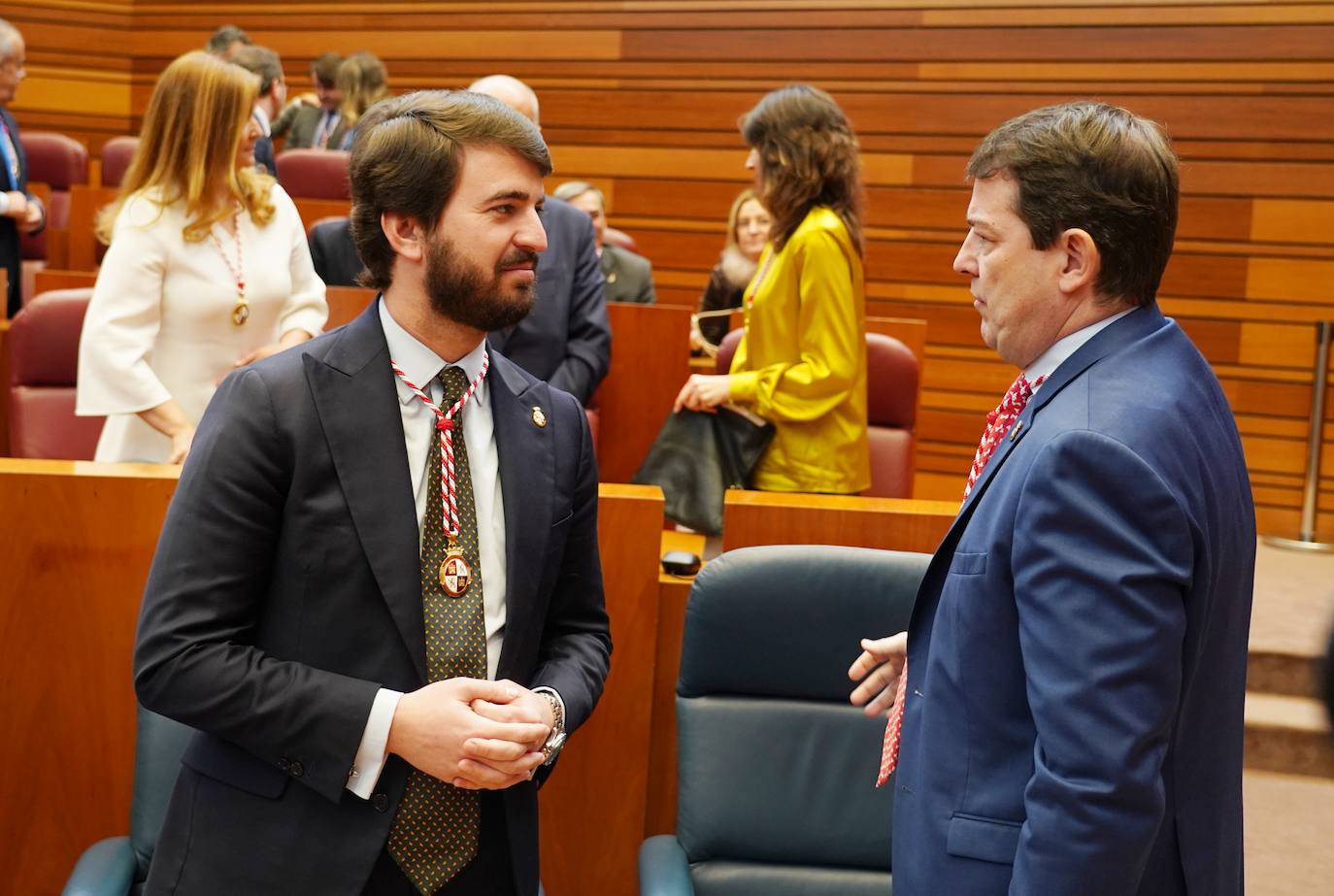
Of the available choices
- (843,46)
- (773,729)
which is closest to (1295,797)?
(773,729)

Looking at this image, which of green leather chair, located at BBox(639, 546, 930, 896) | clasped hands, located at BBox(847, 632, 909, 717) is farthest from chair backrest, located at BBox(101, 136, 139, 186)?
clasped hands, located at BBox(847, 632, 909, 717)

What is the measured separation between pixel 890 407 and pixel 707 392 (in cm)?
80

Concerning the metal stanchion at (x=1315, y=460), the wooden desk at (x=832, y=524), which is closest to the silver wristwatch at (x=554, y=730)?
the wooden desk at (x=832, y=524)

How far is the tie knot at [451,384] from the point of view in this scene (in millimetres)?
1374

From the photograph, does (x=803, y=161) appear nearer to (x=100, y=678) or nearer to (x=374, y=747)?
(x=100, y=678)

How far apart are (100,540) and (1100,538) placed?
1503 millimetres

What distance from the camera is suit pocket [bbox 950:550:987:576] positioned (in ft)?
3.77

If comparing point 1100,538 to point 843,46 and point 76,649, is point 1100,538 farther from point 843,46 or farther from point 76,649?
point 843,46

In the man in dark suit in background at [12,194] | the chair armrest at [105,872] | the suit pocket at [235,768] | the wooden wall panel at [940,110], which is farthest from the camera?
the wooden wall panel at [940,110]

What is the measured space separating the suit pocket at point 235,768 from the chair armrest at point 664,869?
55 cm

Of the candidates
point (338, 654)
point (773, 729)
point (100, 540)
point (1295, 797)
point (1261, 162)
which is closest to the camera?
point (338, 654)

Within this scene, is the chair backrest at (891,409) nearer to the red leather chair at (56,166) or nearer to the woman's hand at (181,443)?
the woman's hand at (181,443)

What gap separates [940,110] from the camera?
559 cm

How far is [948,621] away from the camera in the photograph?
1.18 metres
